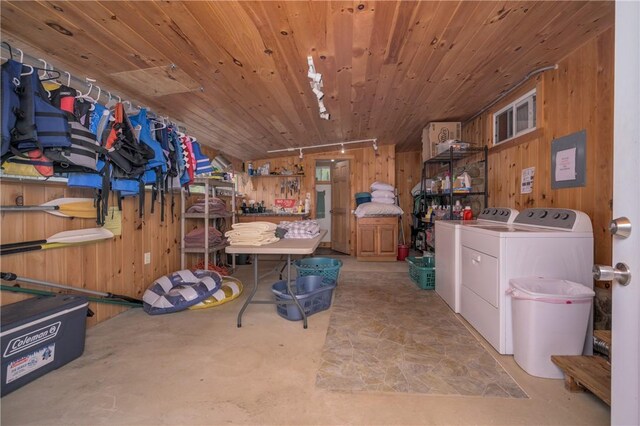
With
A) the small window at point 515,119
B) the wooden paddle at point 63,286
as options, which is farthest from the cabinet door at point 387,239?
the wooden paddle at point 63,286

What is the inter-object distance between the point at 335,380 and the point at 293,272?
2544 mm

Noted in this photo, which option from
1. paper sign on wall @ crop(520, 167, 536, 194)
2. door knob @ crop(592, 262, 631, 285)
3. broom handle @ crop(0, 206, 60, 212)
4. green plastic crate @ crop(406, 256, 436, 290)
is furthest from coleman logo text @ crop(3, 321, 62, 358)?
paper sign on wall @ crop(520, 167, 536, 194)

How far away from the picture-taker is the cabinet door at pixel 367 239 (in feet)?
16.4

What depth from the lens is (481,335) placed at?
211 cm

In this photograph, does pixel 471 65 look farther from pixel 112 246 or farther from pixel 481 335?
pixel 112 246

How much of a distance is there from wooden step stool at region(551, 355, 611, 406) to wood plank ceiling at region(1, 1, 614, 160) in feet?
6.57

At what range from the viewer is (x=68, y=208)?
2029 mm

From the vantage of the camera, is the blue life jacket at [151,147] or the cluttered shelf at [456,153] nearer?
the blue life jacket at [151,147]

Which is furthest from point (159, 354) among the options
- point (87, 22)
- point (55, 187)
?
point (87, 22)

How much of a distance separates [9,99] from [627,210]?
2.66m

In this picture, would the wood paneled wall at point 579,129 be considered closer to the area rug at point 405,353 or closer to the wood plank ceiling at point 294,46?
the wood plank ceiling at point 294,46

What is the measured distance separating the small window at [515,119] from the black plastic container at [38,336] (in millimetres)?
3927

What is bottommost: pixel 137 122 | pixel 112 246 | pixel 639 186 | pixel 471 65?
pixel 112 246

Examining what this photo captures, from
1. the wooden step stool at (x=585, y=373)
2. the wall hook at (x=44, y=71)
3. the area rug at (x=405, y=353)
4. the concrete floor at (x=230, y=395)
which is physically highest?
the wall hook at (x=44, y=71)
